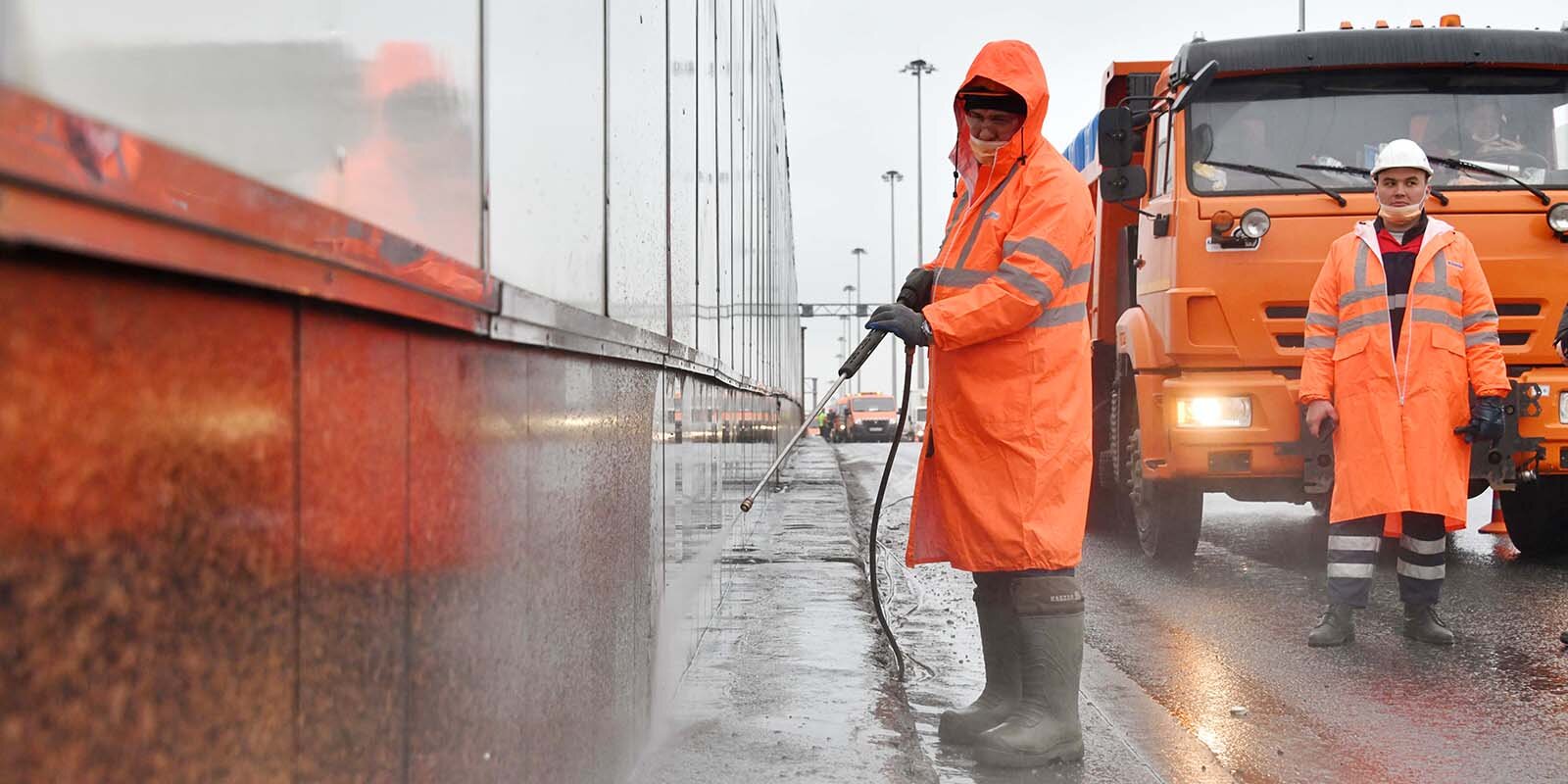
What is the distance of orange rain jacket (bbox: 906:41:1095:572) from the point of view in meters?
3.61

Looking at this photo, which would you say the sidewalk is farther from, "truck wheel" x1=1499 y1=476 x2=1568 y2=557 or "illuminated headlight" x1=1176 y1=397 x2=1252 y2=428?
"truck wheel" x1=1499 y1=476 x2=1568 y2=557

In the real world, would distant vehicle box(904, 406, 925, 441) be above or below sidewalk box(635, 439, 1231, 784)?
below

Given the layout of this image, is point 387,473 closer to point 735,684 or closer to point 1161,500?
point 735,684

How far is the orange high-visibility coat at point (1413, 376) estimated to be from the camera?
5.32m

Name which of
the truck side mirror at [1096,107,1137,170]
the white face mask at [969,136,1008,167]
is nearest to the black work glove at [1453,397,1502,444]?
the truck side mirror at [1096,107,1137,170]

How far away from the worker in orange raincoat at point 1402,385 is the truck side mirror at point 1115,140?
1.34m

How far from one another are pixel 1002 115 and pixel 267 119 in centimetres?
282

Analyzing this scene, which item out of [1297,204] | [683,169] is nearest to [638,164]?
[683,169]

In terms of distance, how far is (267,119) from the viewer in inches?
50.5

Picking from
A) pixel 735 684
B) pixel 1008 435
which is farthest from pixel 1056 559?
pixel 735 684

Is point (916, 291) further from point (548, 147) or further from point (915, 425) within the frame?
point (915, 425)

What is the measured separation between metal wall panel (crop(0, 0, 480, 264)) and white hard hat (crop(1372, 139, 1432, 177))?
14.6 ft

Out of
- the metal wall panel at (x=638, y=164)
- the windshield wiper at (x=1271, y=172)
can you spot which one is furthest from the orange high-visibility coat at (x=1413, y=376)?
the metal wall panel at (x=638, y=164)

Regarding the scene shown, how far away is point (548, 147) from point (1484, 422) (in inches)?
160
